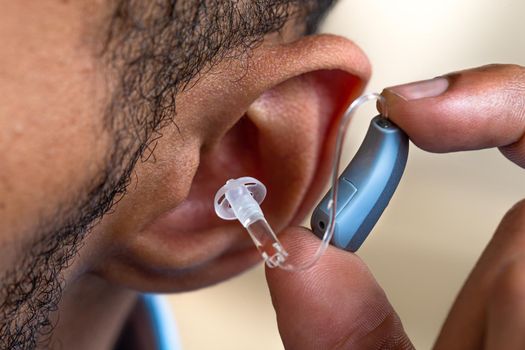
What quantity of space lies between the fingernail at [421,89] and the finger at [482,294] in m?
0.17

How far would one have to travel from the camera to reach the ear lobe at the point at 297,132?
2.56 ft

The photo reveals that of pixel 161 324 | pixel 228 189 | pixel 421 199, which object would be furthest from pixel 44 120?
pixel 421 199

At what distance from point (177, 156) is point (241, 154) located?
0.15 meters

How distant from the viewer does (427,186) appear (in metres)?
1.34

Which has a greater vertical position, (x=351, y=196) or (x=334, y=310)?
(x=351, y=196)

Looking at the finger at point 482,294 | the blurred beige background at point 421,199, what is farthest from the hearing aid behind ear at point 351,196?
the blurred beige background at point 421,199

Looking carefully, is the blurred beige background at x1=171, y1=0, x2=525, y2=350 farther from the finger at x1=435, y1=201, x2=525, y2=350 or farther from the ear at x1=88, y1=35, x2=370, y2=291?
the finger at x1=435, y1=201, x2=525, y2=350

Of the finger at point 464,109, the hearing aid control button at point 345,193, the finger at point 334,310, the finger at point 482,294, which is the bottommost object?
the finger at point 334,310

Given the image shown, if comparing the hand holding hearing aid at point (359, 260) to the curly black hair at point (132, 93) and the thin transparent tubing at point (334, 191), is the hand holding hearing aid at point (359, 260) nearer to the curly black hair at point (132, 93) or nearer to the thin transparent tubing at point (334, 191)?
the thin transparent tubing at point (334, 191)

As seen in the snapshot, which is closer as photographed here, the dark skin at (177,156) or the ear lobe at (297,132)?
the dark skin at (177,156)

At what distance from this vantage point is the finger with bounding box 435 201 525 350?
609mm

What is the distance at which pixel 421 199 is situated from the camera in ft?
4.51

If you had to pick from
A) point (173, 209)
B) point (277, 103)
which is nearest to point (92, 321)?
point (173, 209)

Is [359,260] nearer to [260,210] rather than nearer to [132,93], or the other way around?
[260,210]
